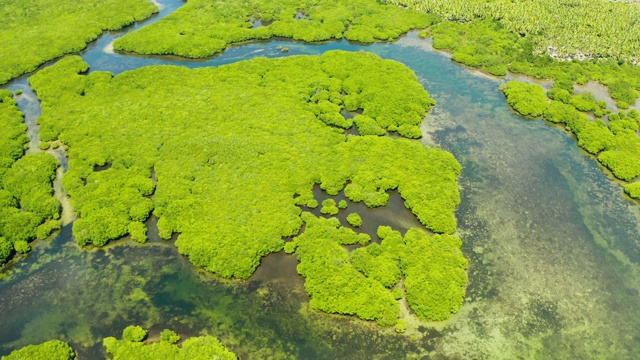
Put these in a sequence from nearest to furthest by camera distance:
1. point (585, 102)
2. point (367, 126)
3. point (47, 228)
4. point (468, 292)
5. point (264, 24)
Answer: point (468, 292) → point (47, 228) → point (367, 126) → point (585, 102) → point (264, 24)

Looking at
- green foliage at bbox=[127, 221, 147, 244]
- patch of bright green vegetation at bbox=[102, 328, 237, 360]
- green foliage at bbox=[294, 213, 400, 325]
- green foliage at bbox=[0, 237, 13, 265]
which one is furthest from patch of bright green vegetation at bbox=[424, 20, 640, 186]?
green foliage at bbox=[0, 237, 13, 265]

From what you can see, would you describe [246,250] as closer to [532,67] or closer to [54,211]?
[54,211]

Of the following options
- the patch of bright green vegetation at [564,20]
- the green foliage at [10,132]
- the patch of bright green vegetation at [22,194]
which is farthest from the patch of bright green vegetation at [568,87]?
the green foliage at [10,132]

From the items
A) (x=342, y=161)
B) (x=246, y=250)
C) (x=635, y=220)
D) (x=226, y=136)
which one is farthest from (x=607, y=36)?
(x=246, y=250)

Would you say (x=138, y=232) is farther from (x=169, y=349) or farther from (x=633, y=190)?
(x=633, y=190)

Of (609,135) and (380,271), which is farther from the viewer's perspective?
(609,135)

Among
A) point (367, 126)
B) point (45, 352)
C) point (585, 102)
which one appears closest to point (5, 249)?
point (45, 352)
